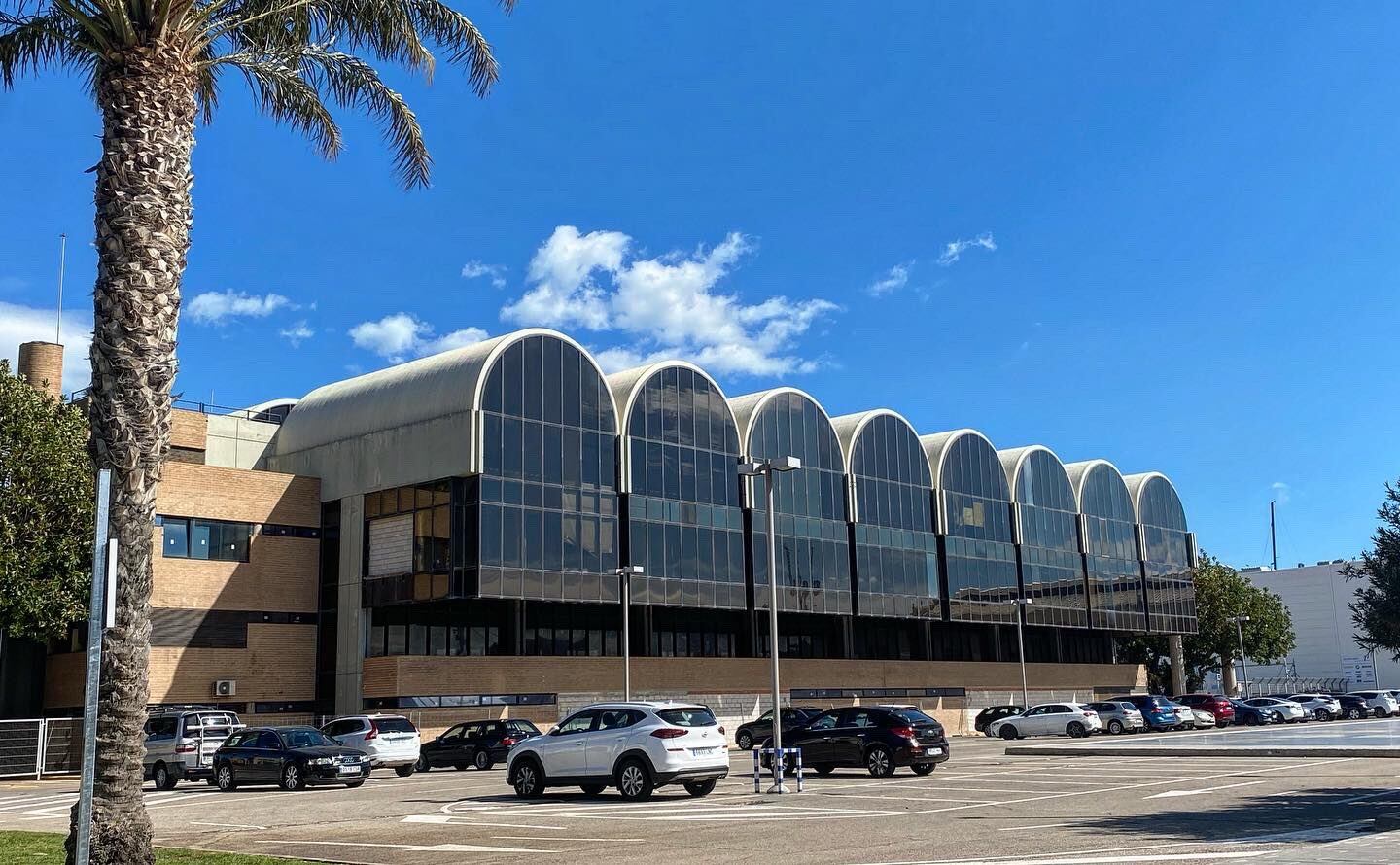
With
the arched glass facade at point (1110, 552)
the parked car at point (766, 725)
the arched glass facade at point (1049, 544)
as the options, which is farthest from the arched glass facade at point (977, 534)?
the parked car at point (766, 725)

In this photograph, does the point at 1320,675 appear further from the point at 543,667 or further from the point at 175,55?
the point at 175,55

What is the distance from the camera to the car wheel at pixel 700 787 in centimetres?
2270

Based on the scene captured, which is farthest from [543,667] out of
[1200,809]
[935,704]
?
[1200,809]

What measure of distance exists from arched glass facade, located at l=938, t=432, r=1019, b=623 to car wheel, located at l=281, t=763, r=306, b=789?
131 ft

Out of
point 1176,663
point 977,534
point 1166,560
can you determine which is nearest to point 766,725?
point 977,534

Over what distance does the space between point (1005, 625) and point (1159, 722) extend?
16.3 m

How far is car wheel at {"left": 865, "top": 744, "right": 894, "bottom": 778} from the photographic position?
2764cm

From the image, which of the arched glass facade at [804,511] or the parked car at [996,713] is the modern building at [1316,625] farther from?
the arched glass facade at [804,511]

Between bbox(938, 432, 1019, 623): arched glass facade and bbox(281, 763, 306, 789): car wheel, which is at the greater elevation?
bbox(938, 432, 1019, 623): arched glass facade

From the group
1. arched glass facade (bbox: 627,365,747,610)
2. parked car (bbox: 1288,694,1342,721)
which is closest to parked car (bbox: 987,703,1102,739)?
arched glass facade (bbox: 627,365,747,610)

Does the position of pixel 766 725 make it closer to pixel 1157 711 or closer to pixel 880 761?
pixel 880 761

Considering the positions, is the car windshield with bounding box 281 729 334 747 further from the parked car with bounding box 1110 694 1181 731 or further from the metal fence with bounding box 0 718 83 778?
the parked car with bounding box 1110 694 1181 731

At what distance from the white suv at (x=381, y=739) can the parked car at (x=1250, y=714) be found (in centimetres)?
4277

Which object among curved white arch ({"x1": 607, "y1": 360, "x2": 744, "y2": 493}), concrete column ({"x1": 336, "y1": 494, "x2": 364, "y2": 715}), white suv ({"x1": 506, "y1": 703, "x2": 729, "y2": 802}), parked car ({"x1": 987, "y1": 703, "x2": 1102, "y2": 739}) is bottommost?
parked car ({"x1": 987, "y1": 703, "x2": 1102, "y2": 739})
